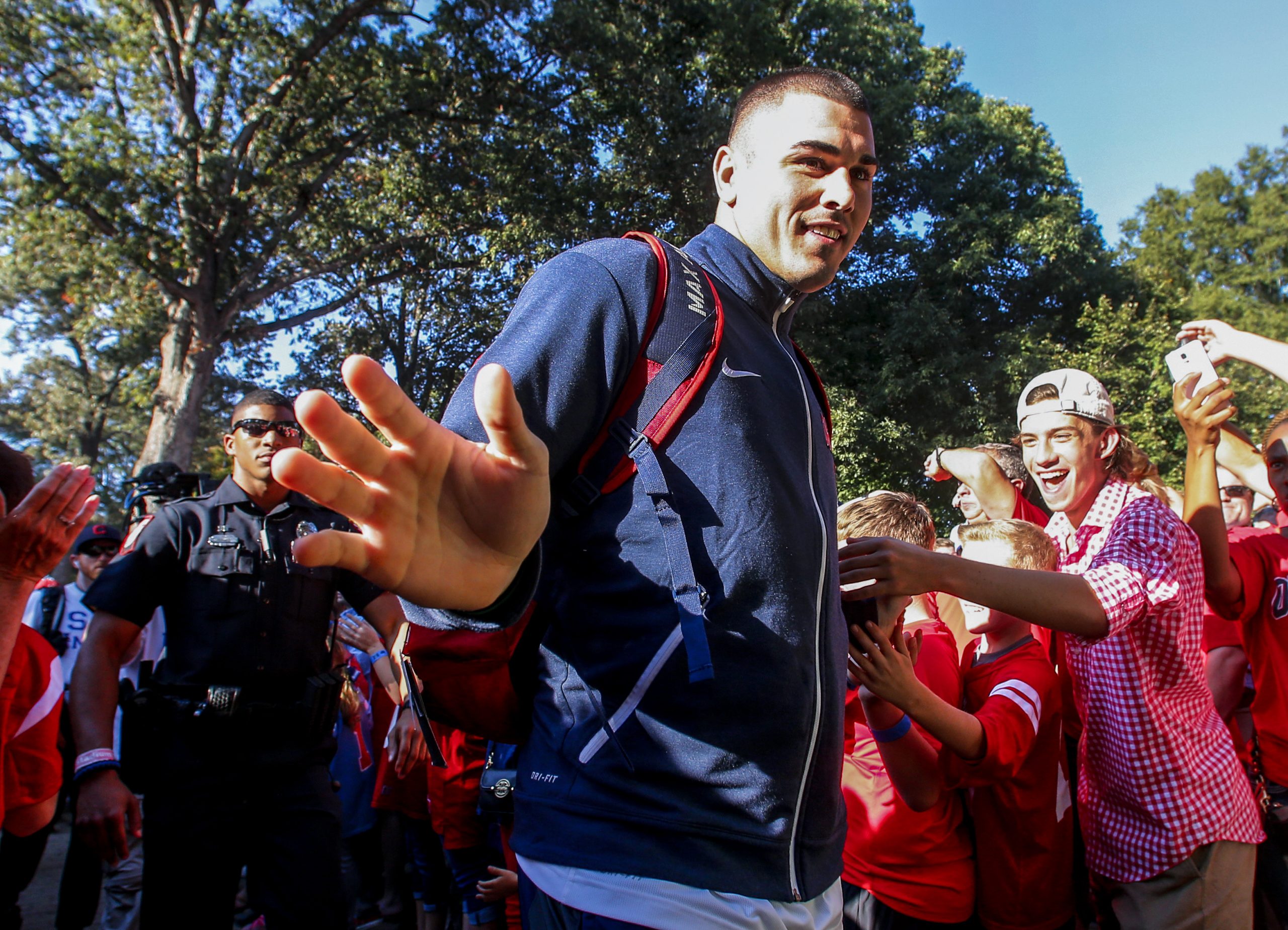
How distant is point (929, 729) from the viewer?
7.97 feet

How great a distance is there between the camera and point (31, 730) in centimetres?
318

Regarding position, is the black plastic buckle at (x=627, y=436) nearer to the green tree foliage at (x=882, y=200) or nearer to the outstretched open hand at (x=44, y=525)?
the outstretched open hand at (x=44, y=525)

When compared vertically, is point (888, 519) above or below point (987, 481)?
below

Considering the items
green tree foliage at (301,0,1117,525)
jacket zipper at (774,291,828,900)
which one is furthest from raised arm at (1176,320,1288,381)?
green tree foliage at (301,0,1117,525)

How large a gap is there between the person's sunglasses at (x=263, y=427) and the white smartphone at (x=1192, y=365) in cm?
343

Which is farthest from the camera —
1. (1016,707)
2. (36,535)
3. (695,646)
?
(1016,707)

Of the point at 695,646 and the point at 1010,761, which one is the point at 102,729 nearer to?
the point at 695,646

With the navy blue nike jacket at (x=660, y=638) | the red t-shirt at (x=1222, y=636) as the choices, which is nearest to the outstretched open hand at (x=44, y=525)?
the navy blue nike jacket at (x=660, y=638)

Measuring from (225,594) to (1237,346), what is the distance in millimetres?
4048

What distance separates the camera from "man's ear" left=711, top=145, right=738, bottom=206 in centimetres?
193

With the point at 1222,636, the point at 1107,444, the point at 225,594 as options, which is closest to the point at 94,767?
the point at 225,594

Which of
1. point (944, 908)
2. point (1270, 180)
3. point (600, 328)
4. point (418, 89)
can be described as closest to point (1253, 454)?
point (944, 908)

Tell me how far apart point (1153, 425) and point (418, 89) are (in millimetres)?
14712

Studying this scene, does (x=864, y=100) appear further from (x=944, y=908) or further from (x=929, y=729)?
(x=944, y=908)
